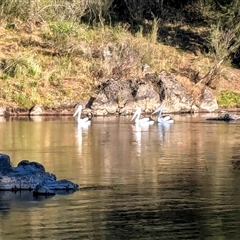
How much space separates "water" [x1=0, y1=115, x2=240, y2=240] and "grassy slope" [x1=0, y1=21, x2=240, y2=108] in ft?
39.9

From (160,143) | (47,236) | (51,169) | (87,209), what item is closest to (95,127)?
(160,143)

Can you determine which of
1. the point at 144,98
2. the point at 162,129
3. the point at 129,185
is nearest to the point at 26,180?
the point at 129,185

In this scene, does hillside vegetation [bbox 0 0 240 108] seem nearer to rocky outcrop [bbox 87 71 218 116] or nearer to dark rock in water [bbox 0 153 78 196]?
rocky outcrop [bbox 87 71 218 116]

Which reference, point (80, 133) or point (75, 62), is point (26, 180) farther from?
point (75, 62)

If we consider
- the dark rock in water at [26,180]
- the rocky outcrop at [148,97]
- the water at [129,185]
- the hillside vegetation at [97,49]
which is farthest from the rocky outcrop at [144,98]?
the dark rock in water at [26,180]

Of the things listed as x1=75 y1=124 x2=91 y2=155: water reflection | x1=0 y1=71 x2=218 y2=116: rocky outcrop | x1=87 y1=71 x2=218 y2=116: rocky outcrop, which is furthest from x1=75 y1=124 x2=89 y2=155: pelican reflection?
x1=87 y1=71 x2=218 y2=116: rocky outcrop

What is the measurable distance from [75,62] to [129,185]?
105 ft

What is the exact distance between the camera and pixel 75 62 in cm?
5119

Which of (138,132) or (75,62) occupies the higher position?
(75,62)

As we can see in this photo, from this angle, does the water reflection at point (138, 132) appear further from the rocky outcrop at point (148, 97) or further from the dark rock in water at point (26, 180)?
the dark rock in water at point (26, 180)

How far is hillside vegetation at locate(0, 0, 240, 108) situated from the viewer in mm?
48156

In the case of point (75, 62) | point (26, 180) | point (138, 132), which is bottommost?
point (26, 180)

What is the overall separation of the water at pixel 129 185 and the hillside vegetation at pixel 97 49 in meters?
13.1

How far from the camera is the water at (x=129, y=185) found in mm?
15078
